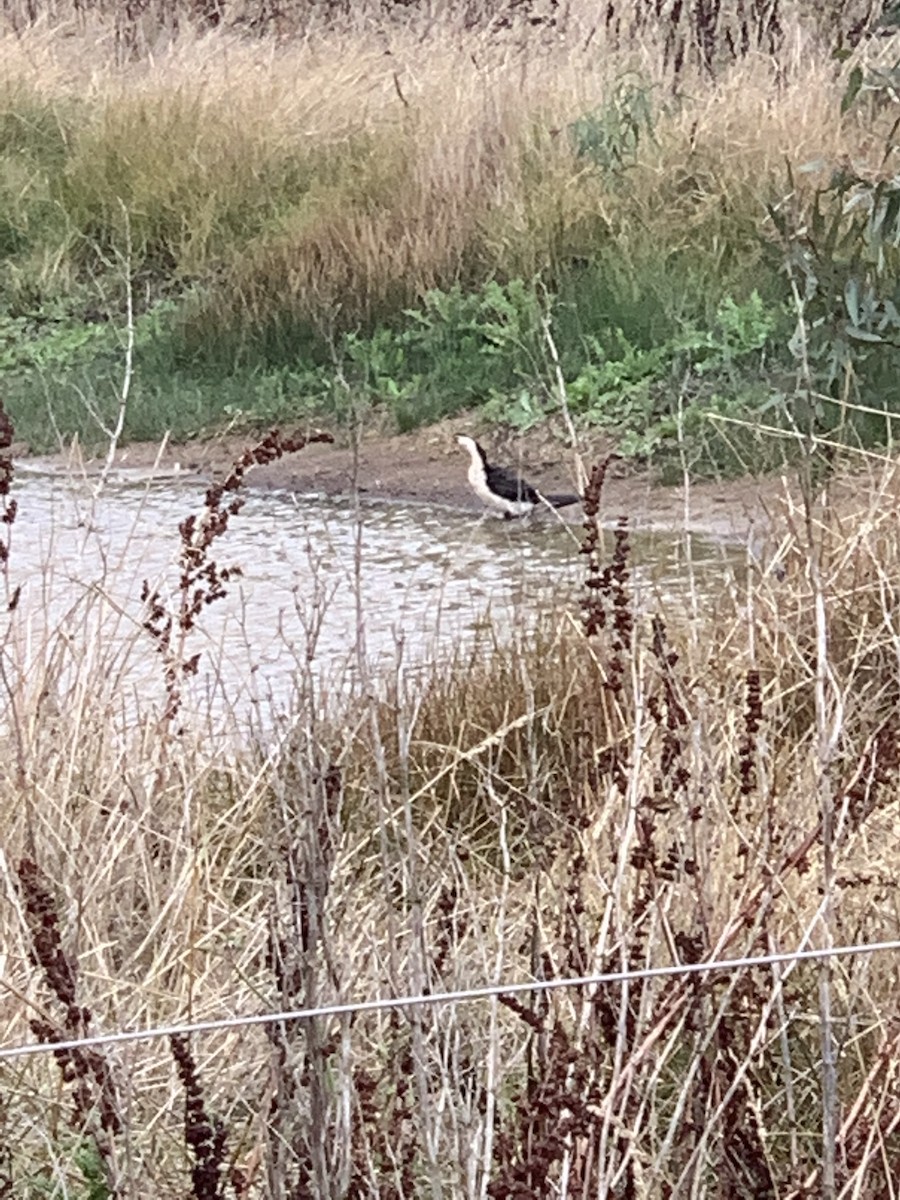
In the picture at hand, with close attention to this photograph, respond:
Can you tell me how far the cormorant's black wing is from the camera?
6.30m

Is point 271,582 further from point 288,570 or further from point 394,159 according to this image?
point 394,159

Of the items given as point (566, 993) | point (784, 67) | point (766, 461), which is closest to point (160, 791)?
point (566, 993)

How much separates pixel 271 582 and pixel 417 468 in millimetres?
1737

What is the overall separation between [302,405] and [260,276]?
1.11 m

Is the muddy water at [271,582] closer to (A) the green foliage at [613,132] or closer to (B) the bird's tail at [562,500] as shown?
(B) the bird's tail at [562,500]

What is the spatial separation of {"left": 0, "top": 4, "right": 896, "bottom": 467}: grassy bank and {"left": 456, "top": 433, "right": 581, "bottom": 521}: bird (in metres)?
0.35

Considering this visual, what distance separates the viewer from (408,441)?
7.61 metres

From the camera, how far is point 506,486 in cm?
641

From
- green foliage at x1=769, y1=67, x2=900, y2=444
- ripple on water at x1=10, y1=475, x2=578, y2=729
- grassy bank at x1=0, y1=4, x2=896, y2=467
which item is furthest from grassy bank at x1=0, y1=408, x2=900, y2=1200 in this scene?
grassy bank at x1=0, y1=4, x2=896, y2=467

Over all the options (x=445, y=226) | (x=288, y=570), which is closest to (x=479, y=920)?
(x=288, y=570)

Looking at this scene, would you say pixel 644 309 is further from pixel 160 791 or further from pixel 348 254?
pixel 160 791

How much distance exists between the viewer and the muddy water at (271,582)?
12.3 ft

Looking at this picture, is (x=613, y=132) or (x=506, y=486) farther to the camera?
(x=613, y=132)

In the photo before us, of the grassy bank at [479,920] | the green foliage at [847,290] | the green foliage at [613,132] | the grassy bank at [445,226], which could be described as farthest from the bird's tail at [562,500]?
the green foliage at [613,132]
